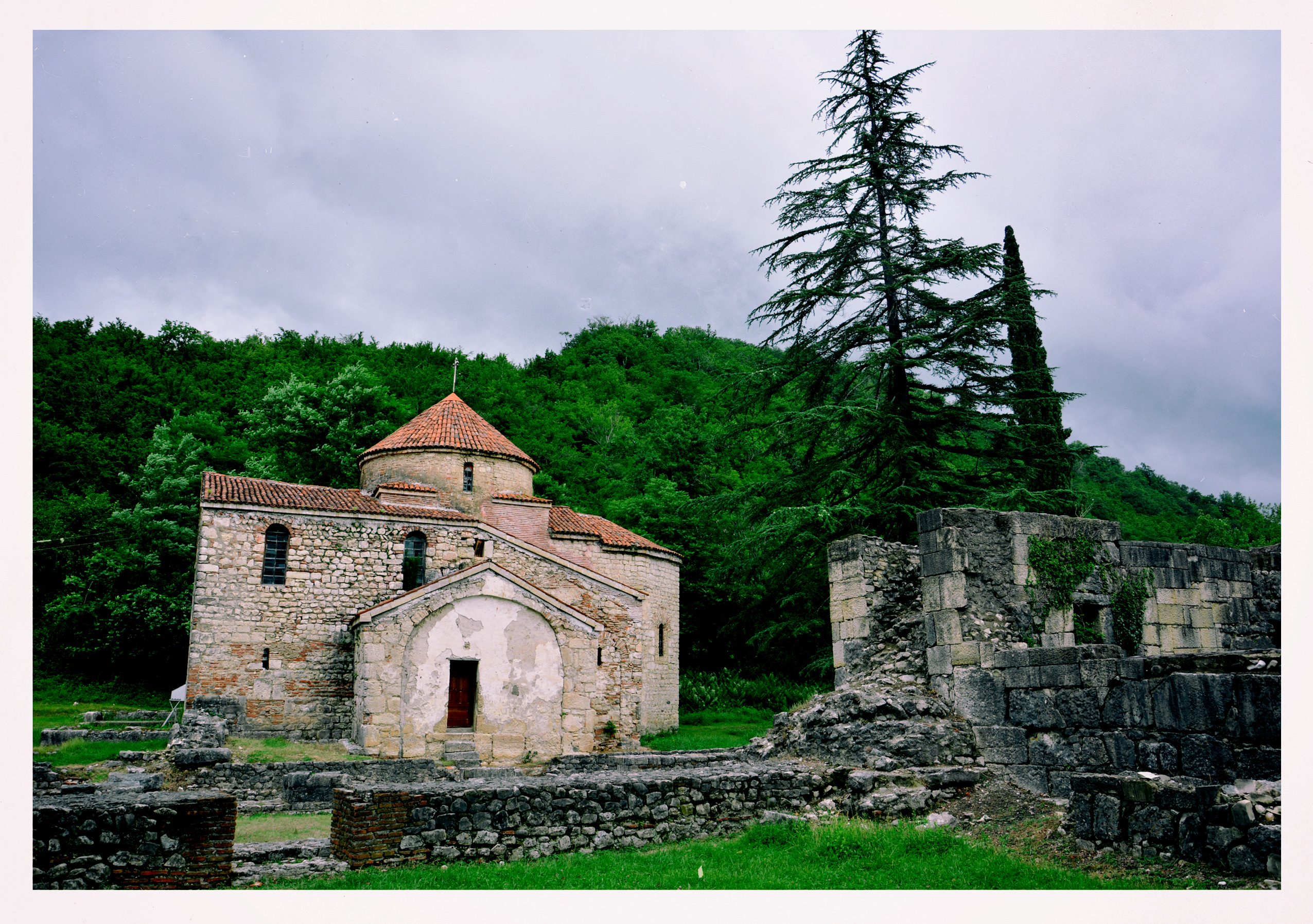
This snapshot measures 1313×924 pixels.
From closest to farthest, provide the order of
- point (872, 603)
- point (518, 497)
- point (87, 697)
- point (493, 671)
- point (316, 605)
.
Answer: point (872, 603) < point (493, 671) < point (316, 605) < point (518, 497) < point (87, 697)

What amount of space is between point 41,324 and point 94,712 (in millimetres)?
15870

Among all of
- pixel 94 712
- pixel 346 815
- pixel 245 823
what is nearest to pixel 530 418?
pixel 94 712

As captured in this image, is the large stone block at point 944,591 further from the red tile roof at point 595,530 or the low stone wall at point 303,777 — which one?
the red tile roof at point 595,530

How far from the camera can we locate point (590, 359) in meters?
50.9

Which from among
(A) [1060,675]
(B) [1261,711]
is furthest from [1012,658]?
(B) [1261,711]

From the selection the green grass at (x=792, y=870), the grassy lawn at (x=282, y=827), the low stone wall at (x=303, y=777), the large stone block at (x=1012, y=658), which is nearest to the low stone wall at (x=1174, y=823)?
the green grass at (x=792, y=870)

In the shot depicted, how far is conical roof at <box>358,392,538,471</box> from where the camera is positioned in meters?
21.7

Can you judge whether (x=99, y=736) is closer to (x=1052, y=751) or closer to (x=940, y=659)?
(x=940, y=659)

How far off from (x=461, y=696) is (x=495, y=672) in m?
0.81

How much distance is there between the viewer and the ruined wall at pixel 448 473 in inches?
850

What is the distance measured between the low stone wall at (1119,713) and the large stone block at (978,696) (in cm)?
1

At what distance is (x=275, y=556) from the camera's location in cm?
1869

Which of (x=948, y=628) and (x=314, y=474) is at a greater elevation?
(x=314, y=474)
